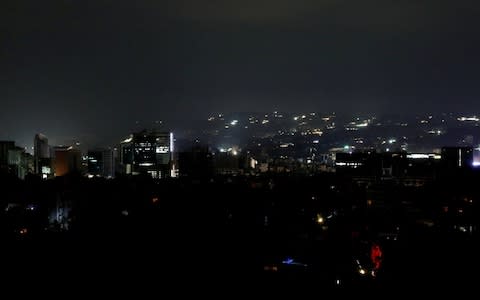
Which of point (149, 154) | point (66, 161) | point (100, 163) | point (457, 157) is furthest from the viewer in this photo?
point (149, 154)

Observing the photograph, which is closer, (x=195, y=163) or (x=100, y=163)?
(x=195, y=163)

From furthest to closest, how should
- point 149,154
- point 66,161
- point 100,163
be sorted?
point 149,154, point 100,163, point 66,161

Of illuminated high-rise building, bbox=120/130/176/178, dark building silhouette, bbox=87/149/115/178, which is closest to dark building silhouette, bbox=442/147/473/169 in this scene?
illuminated high-rise building, bbox=120/130/176/178

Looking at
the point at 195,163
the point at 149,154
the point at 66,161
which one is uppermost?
the point at 149,154

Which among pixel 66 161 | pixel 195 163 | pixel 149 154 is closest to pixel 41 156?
pixel 66 161

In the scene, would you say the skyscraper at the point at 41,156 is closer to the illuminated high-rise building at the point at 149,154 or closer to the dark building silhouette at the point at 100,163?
the dark building silhouette at the point at 100,163

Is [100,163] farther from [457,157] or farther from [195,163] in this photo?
[457,157]

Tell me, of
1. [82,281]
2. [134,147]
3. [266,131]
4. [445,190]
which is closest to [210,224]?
[82,281]

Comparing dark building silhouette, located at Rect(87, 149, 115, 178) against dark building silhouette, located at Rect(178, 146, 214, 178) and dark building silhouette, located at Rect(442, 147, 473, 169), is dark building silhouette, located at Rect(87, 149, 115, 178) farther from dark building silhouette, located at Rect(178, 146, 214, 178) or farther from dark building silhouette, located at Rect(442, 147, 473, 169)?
dark building silhouette, located at Rect(442, 147, 473, 169)

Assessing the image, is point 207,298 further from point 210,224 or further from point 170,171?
point 170,171

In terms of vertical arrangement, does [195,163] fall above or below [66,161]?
below

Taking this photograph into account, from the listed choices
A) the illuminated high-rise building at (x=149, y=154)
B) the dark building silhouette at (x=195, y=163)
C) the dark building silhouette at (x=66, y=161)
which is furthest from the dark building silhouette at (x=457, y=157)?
the dark building silhouette at (x=66, y=161)
